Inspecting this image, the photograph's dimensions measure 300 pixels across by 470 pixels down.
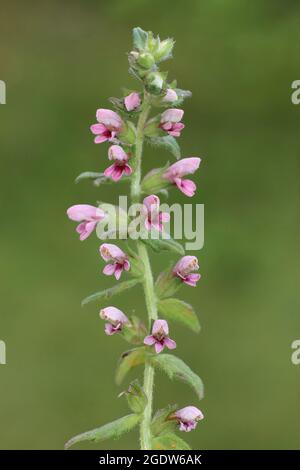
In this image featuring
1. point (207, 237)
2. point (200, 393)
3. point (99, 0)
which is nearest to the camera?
point (200, 393)

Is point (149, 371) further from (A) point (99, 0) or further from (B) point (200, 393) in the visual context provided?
(A) point (99, 0)

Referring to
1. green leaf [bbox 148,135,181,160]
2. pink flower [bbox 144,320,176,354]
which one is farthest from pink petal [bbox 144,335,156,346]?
green leaf [bbox 148,135,181,160]

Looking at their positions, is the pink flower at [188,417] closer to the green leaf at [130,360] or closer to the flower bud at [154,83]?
the green leaf at [130,360]

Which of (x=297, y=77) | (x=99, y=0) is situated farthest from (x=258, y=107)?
(x=99, y=0)

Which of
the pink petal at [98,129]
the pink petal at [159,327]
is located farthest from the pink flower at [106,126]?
the pink petal at [159,327]

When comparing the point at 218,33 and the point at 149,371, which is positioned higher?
the point at 218,33

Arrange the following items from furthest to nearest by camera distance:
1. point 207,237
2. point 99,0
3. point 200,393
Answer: point 99,0 < point 207,237 < point 200,393
